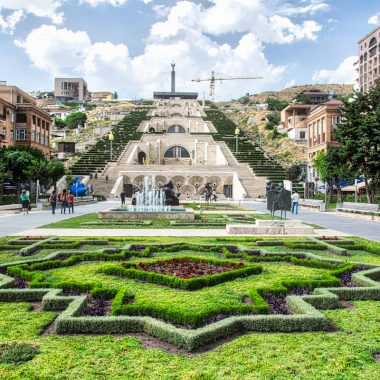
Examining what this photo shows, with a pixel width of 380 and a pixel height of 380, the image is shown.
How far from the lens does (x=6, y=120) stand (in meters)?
51.4

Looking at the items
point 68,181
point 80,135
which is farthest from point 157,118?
point 68,181

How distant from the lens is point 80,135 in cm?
8988

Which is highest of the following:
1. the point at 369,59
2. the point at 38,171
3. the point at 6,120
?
the point at 369,59

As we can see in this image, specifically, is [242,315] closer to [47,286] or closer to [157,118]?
[47,286]

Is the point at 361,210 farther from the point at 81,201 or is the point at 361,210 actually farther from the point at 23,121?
the point at 23,121

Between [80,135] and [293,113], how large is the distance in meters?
44.5

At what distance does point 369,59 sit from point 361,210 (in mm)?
71847

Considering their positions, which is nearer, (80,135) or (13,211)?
(13,211)

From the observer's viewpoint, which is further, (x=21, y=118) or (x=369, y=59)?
(x=369, y=59)

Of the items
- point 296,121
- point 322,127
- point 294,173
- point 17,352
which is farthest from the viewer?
point 296,121

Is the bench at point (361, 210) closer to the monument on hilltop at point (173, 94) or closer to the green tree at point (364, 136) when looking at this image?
the green tree at point (364, 136)

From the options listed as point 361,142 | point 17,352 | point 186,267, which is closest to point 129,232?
point 186,267

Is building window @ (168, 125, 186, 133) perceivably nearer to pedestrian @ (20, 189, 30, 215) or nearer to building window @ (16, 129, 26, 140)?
building window @ (16, 129, 26, 140)

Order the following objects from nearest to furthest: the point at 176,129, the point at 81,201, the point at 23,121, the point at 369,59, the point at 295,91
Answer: the point at 81,201 → the point at 23,121 → the point at 369,59 → the point at 176,129 → the point at 295,91
